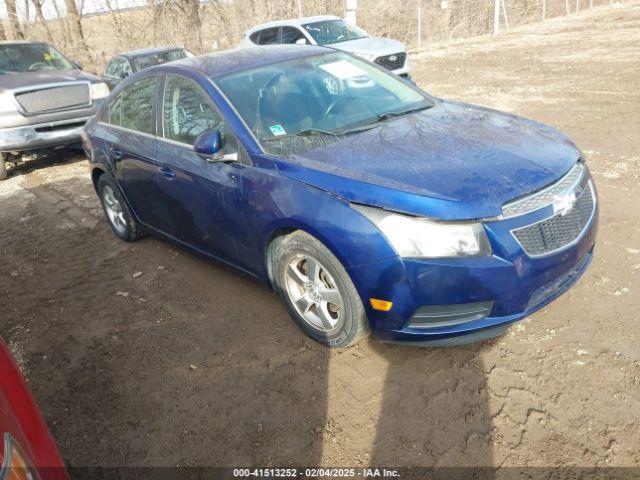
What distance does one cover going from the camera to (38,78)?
855cm

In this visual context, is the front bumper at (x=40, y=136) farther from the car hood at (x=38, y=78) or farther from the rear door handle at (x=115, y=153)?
the rear door handle at (x=115, y=153)

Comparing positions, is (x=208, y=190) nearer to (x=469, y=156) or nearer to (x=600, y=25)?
(x=469, y=156)

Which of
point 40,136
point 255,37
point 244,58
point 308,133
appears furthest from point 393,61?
point 308,133

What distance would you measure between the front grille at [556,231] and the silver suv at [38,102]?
7790mm

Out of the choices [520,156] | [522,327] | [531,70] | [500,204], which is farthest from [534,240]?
[531,70]

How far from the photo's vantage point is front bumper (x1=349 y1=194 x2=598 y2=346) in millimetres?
2564

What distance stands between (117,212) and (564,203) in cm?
413

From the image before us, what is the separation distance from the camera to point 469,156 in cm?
293

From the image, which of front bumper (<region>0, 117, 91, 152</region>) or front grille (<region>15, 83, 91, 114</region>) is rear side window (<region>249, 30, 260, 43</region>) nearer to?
front grille (<region>15, 83, 91, 114</region>)

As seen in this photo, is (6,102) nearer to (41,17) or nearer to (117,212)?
(117,212)

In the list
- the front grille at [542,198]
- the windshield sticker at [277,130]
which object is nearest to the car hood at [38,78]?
the windshield sticker at [277,130]

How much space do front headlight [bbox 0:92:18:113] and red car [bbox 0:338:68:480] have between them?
752 centimetres

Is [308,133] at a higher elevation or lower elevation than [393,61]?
higher

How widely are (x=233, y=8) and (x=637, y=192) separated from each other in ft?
66.3
